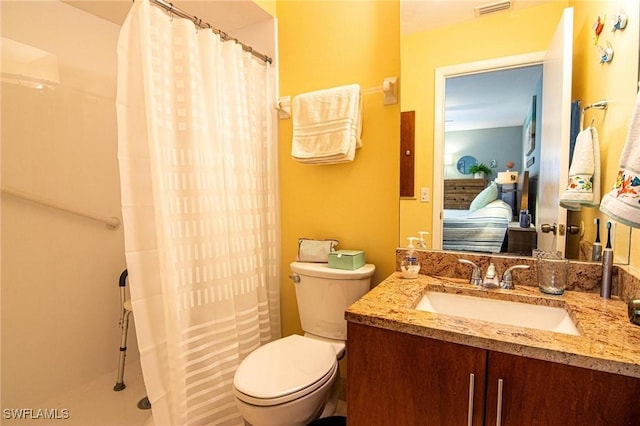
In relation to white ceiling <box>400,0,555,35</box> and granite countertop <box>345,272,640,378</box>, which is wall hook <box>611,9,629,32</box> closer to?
white ceiling <box>400,0,555,35</box>

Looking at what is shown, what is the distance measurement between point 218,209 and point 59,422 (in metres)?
1.37

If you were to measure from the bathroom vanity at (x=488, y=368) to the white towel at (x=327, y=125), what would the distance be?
806mm

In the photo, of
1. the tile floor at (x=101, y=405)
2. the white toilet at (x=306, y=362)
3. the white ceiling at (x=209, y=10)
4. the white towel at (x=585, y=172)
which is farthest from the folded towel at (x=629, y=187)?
the tile floor at (x=101, y=405)

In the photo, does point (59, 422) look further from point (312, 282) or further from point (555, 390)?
point (555, 390)

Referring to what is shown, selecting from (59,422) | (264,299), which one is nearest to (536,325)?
(264,299)

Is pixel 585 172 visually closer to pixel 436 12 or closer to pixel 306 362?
pixel 436 12

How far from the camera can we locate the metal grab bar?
5.29 feet

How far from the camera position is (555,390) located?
694mm

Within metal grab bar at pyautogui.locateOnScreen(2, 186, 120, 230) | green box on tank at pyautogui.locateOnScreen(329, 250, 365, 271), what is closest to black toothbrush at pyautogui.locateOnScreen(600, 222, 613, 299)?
green box on tank at pyautogui.locateOnScreen(329, 250, 365, 271)

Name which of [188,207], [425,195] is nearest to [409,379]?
[425,195]

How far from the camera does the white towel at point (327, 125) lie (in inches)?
59.3

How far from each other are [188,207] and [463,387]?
3.77 feet

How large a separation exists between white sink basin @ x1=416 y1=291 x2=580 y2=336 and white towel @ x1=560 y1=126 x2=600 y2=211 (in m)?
0.39

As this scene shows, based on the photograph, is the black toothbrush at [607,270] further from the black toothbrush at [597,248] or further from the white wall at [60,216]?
the white wall at [60,216]
